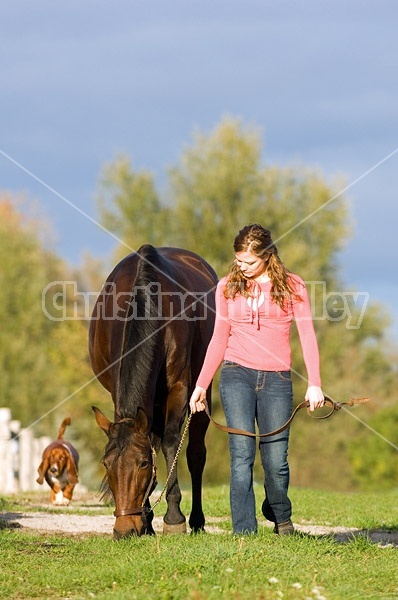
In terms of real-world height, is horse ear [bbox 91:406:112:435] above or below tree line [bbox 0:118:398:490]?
below

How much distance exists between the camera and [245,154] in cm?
3378

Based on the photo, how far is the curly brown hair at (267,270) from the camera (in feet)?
22.7

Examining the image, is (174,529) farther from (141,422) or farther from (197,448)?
(197,448)

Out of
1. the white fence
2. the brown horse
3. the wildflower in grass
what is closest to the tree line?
the white fence

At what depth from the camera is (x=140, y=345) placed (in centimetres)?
785

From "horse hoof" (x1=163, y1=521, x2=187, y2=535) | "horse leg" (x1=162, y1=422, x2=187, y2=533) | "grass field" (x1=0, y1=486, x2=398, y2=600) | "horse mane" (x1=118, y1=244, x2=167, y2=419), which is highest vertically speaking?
"horse mane" (x1=118, y1=244, x2=167, y2=419)

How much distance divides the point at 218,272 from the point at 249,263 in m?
24.0

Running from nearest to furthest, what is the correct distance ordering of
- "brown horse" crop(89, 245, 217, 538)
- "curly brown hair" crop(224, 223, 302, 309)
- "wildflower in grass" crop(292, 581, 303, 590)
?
"wildflower in grass" crop(292, 581, 303, 590) → "curly brown hair" crop(224, 223, 302, 309) → "brown horse" crop(89, 245, 217, 538)

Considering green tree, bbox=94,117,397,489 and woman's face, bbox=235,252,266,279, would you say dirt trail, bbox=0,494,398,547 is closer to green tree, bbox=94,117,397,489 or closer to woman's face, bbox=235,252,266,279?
woman's face, bbox=235,252,266,279

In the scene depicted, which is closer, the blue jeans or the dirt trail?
the blue jeans

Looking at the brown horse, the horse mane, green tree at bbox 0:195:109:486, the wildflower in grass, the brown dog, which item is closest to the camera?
the wildflower in grass

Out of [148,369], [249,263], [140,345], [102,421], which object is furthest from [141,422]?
[249,263]

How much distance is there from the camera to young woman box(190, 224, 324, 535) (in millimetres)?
7047

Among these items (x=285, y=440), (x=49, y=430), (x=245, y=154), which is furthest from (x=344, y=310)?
(x=285, y=440)
